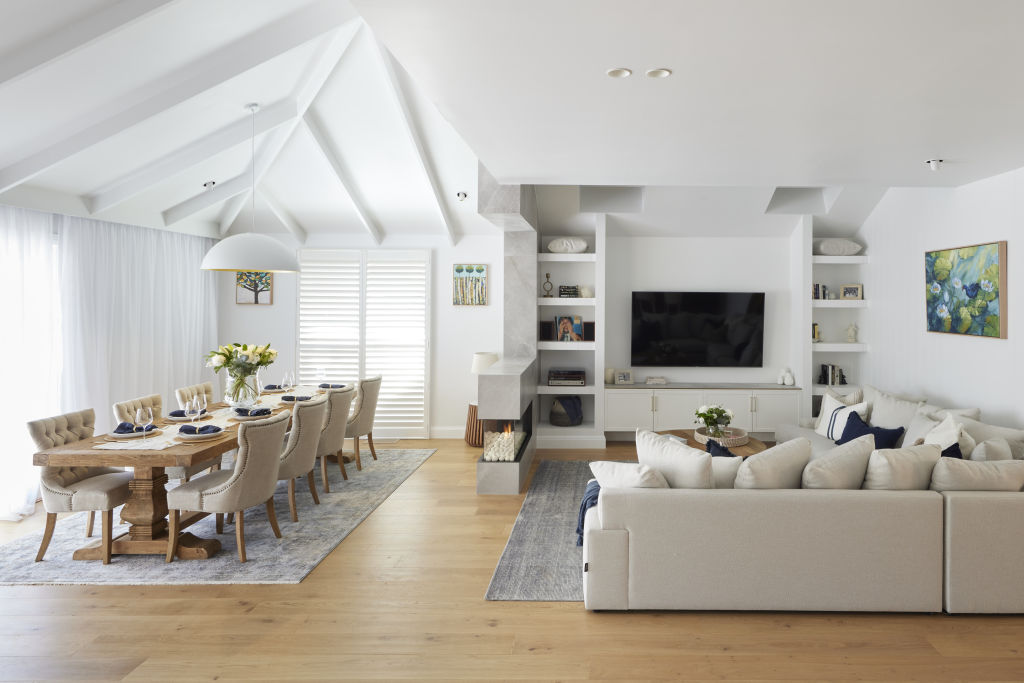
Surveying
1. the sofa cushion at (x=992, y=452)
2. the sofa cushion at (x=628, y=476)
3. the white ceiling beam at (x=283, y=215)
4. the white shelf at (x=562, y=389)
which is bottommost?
the sofa cushion at (x=628, y=476)

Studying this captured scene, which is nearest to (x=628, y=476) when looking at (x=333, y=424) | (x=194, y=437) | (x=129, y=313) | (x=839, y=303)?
(x=194, y=437)

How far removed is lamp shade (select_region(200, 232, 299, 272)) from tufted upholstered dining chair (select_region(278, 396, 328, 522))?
3.45 feet

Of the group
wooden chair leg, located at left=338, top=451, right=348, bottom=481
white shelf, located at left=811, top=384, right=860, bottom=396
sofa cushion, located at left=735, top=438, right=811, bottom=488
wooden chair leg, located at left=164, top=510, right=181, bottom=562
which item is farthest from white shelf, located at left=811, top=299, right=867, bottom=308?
wooden chair leg, located at left=164, top=510, right=181, bottom=562

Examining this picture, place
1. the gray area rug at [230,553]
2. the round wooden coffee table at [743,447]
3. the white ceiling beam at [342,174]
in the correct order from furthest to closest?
the white ceiling beam at [342,174], the round wooden coffee table at [743,447], the gray area rug at [230,553]

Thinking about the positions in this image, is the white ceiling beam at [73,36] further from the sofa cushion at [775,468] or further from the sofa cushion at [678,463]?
the sofa cushion at [775,468]

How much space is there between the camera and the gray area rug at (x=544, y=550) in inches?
142

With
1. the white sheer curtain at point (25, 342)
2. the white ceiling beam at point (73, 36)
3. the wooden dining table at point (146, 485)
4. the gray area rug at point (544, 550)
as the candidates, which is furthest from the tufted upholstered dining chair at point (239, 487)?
the white ceiling beam at point (73, 36)

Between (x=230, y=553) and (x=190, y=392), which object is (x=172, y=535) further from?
(x=190, y=392)

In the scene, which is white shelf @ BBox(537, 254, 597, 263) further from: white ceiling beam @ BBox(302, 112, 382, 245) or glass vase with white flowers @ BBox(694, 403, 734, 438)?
glass vase with white flowers @ BBox(694, 403, 734, 438)

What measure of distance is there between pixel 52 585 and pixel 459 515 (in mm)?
2514

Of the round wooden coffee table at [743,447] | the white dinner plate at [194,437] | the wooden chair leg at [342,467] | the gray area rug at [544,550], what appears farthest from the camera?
the wooden chair leg at [342,467]

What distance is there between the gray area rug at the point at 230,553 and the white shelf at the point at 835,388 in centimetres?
483

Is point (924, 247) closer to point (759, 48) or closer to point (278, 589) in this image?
point (759, 48)

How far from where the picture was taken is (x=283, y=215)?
7.44 m
